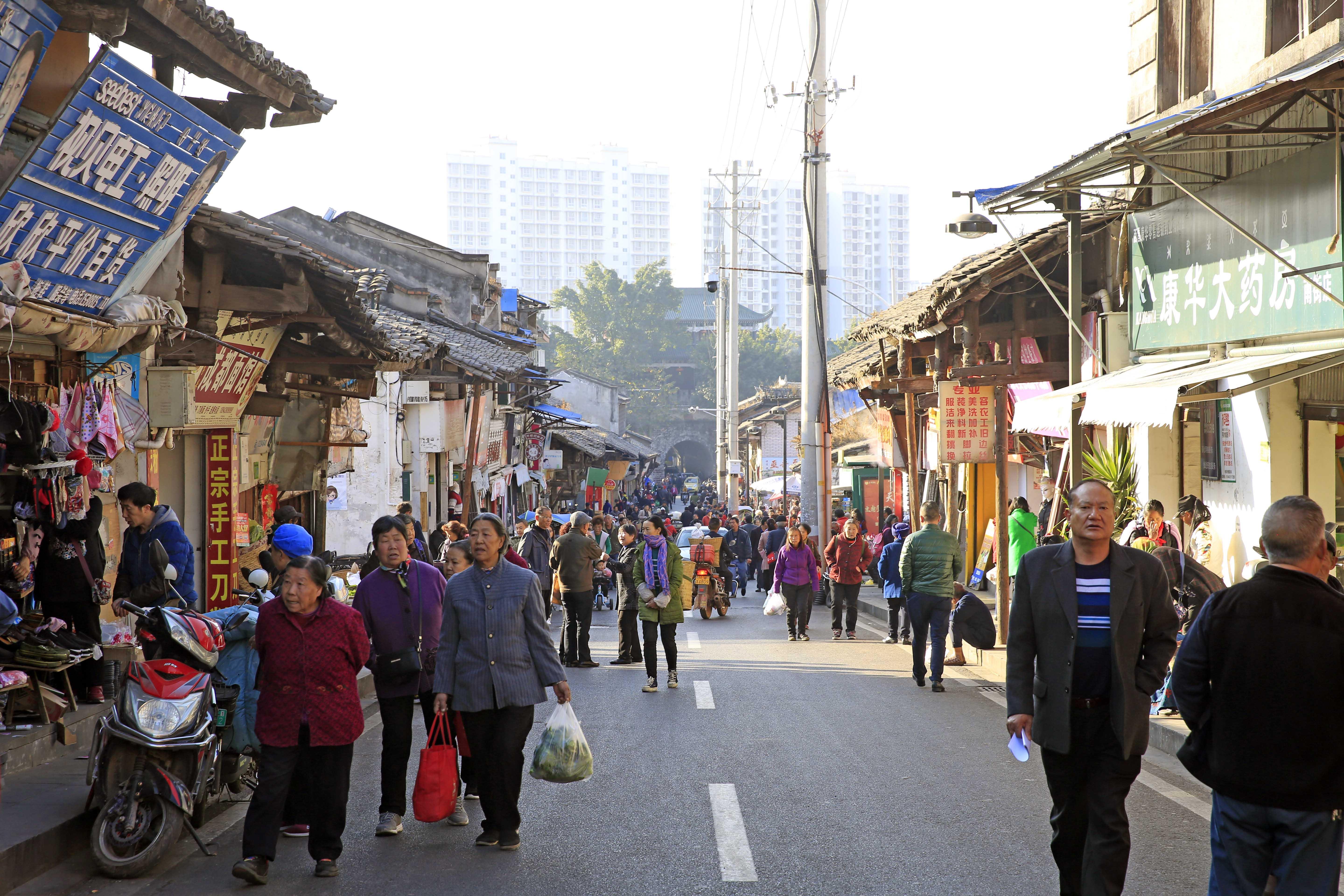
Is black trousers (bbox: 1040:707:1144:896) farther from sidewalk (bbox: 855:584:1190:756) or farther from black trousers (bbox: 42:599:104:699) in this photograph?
black trousers (bbox: 42:599:104:699)

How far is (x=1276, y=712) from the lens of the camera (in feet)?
13.9

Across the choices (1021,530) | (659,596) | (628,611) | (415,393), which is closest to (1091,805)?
(659,596)

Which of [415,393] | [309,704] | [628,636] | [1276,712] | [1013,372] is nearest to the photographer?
[1276,712]

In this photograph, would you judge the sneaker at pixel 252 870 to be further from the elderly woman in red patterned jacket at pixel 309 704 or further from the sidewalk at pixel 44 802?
the sidewalk at pixel 44 802

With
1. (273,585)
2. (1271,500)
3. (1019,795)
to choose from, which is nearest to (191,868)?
(273,585)

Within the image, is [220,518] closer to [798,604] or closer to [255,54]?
[255,54]

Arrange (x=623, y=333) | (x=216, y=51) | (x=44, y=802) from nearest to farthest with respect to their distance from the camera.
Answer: (x=44, y=802) → (x=216, y=51) → (x=623, y=333)

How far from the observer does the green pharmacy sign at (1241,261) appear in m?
9.96

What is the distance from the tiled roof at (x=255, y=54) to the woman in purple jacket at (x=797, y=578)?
915 centimetres

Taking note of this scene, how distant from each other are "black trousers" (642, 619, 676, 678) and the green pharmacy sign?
6.15 m

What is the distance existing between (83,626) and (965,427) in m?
13.3

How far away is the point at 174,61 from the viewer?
901 centimetres

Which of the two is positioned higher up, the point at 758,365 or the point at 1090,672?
the point at 758,365

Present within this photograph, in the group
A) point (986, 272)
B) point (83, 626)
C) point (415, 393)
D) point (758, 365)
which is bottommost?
point (83, 626)
